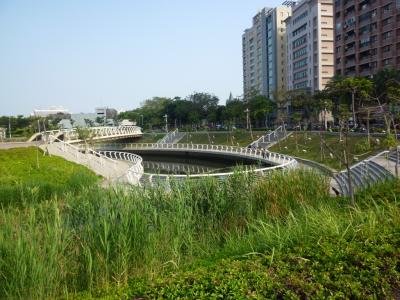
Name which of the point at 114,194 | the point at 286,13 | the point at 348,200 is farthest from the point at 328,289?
the point at 286,13

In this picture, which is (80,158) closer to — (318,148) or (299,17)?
(318,148)

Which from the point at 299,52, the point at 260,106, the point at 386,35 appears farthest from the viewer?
the point at 299,52

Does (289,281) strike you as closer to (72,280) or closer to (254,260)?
(254,260)

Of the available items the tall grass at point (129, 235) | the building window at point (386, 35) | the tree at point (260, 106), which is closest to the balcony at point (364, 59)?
the building window at point (386, 35)

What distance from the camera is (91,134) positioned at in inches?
1668

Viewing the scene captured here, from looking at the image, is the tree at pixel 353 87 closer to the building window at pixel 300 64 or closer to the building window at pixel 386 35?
the building window at pixel 386 35

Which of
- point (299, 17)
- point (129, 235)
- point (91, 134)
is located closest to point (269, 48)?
point (299, 17)

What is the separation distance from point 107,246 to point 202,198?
3.15 metres

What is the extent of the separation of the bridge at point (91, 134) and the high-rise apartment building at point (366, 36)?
37.0 metres

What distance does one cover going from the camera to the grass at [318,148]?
89.9ft

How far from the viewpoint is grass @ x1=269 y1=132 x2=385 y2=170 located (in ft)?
89.9

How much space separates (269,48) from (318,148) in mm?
68283

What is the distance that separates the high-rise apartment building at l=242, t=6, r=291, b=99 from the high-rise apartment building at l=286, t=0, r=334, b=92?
9.21 m

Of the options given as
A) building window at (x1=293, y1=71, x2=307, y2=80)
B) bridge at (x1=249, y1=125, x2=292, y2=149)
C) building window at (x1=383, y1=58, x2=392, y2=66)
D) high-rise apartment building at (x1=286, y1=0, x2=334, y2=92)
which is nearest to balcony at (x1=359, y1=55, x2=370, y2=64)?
building window at (x1=383, y1=58, x2=392, y2=66)
